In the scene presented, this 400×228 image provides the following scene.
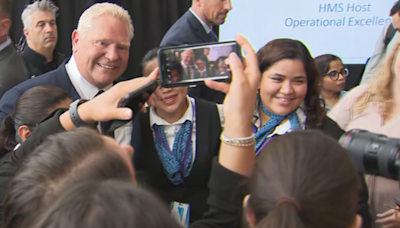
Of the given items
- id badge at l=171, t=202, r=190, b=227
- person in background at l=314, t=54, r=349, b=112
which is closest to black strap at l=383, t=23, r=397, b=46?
person in background at l=314, t=54, r=349, b=112

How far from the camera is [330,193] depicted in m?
0.77

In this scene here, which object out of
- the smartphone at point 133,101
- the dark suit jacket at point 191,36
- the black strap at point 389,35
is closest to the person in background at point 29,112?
the smartphone at point 133,101

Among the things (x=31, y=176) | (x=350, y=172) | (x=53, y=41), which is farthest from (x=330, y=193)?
(x=53, y=41)

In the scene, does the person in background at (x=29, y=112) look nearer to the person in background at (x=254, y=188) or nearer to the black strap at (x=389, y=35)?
the person in background at (x=254, y=188)

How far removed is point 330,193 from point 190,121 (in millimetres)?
906

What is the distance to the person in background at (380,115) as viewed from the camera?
1430 millimetres

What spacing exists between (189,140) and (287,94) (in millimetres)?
407

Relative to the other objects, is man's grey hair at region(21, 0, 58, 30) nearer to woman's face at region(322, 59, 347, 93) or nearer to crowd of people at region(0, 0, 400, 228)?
crowd of people at region(0, 0, 400, 228)

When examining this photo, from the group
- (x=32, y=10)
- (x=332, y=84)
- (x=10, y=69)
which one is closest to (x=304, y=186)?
(x=10, y=69)

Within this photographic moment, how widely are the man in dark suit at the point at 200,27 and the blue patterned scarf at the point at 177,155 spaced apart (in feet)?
2.80

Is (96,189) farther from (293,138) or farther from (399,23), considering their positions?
(399,23)

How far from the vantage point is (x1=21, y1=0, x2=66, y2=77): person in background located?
298 cm

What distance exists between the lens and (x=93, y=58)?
1692 mm

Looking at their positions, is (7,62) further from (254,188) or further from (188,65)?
(254,188)
